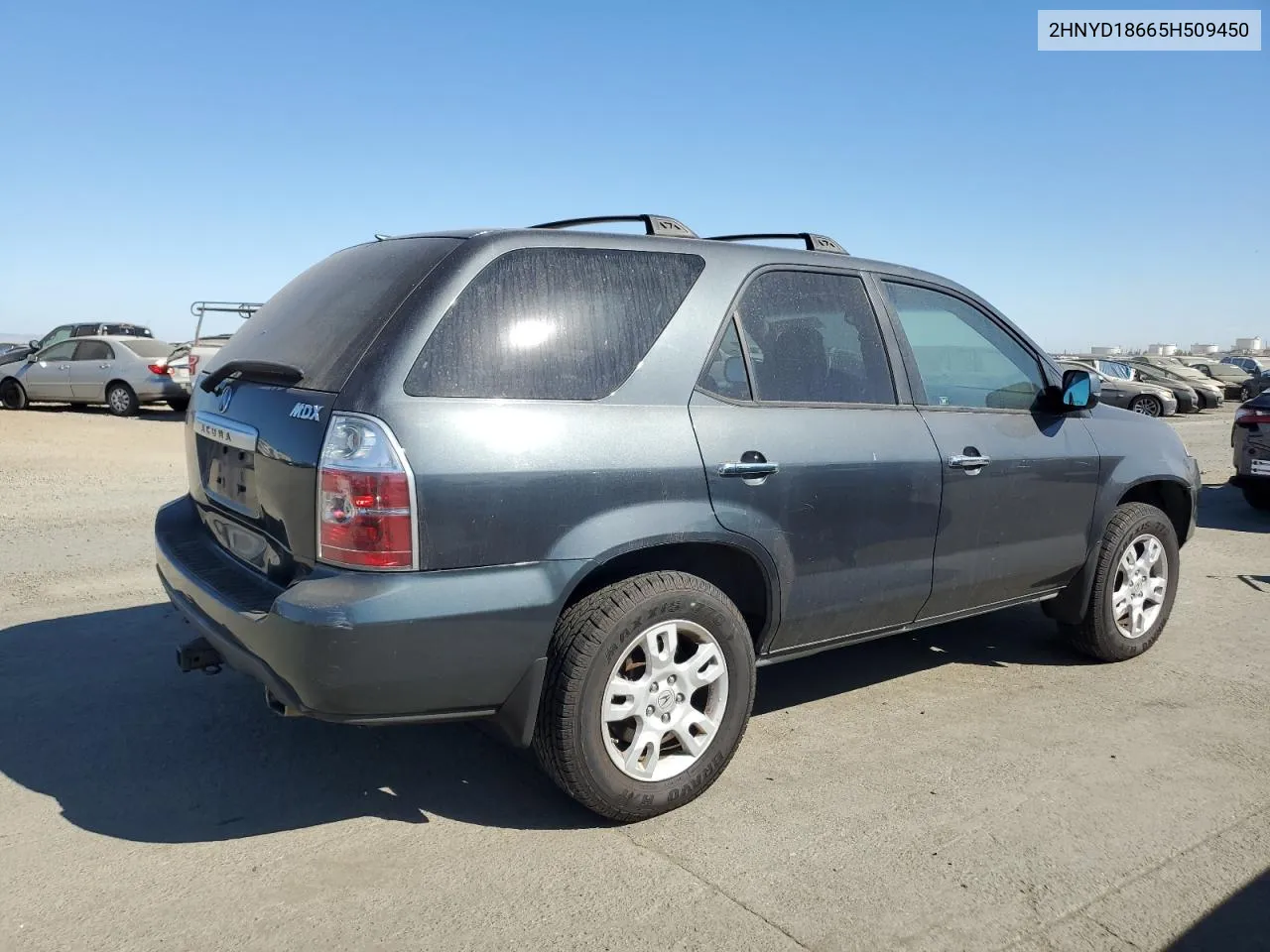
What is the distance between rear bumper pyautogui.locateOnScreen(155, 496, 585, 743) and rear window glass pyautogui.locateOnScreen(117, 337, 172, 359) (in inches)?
693

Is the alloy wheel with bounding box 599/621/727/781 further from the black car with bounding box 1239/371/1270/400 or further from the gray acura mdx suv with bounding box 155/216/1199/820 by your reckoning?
the black car with bounding box 1239/371/1270/400

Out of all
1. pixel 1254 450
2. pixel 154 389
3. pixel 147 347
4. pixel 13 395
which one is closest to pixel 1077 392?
pixel 1254 450

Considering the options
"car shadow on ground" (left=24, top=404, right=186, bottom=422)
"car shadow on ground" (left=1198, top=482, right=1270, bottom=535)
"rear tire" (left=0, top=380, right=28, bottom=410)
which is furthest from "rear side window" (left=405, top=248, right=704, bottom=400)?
"rear tire" (left=0, top=380, right=28, bottom=410)

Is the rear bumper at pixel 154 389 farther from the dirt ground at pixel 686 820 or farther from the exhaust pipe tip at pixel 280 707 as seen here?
the exhaust pipe tip at pixel 280 707

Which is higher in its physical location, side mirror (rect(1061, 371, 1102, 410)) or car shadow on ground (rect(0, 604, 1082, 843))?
side mirror (rect(1061, 371, 1102, 410))

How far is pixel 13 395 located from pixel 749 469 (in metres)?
20.3

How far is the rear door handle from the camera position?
3.49 m

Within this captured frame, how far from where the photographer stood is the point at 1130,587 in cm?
516

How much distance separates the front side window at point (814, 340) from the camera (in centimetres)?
379

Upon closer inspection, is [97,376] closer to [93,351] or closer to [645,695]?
[93,351]

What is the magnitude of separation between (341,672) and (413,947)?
730 millimetres

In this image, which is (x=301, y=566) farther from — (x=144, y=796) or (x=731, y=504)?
(x=731, y=504)

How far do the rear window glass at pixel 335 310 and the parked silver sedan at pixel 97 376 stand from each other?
1617 cm

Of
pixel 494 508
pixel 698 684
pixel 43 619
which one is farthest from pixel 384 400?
pixel 43 619
